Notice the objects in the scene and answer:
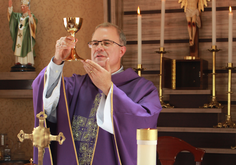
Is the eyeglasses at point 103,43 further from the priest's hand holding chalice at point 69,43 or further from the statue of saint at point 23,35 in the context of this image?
the statue of saint at point 23,35

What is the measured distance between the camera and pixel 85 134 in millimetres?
2008

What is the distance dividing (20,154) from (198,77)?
225 cm

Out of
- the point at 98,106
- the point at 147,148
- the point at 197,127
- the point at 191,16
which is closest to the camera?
the point at 147,148

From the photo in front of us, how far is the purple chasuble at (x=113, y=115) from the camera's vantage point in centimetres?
176

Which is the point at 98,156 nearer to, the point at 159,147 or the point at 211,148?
the point at 159,147

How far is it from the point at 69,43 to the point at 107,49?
18.0 inches

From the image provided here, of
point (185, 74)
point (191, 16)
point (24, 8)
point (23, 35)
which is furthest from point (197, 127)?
point (24, 8)

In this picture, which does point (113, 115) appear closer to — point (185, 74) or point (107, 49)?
point (107, 49)

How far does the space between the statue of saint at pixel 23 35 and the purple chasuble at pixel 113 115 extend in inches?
72.8

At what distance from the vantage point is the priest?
1729mm

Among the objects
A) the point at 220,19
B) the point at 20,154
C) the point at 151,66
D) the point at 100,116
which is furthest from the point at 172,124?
the point at 20,154

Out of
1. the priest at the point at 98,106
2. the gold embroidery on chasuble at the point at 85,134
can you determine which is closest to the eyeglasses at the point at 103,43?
the priest at the point at 98,106

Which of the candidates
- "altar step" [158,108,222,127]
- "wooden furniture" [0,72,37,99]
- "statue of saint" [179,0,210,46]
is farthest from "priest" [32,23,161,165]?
"wooden furniture" [0,72,37,99]

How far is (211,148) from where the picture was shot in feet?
9.77
